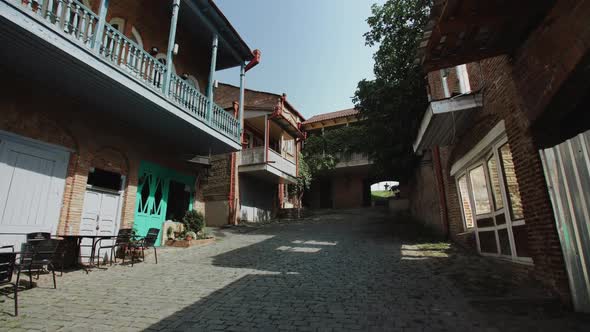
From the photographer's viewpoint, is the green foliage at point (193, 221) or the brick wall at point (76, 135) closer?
the brick wall at point (76, 135)

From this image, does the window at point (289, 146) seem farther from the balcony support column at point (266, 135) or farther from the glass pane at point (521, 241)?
the glass pane at point (521, 241)

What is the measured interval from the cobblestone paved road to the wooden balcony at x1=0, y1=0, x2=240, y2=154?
12.8 feet

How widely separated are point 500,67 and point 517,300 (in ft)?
11.5

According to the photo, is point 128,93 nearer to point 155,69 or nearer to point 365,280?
point 155,69

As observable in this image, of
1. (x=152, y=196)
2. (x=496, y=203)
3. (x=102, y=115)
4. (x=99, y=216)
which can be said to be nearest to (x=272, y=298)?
(x=496, y=203)

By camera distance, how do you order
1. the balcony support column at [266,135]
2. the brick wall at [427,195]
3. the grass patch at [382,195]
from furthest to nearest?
the grass patch at [382,195] < the balcony support column at [266,135] < the brick wall at [427,195]

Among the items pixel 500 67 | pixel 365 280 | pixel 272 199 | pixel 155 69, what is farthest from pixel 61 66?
pixel 272 199

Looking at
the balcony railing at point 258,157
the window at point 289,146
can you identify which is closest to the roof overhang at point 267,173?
the balcony railing at point 258,157

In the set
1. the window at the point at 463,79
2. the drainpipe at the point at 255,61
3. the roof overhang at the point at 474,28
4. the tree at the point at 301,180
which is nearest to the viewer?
the roof overhang at the point at 474,28

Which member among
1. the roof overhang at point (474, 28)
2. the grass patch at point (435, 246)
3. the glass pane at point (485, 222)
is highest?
the roof overhang at point (474, 28)

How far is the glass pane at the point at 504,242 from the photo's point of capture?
5.76m

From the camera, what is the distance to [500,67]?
491cm

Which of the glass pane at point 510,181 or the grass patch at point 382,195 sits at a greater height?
the grass patch at point 382,195

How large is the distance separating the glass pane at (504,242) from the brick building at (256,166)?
1154 centimetres
